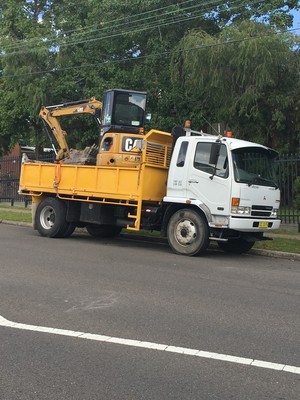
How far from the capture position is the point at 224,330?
5.27 metres

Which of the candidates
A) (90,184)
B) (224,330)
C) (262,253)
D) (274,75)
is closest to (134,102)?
(90,184)

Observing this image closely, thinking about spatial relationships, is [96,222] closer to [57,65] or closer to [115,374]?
[115,374]

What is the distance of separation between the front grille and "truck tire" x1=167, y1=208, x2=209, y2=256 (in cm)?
108

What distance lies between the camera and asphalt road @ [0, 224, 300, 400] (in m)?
3.87

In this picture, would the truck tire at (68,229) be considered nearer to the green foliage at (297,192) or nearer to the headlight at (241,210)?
the headlight at (241,210)

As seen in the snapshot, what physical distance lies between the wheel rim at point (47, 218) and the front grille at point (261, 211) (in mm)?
5614

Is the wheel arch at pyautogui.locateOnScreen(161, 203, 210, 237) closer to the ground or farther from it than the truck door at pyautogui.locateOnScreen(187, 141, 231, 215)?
closer to the ground

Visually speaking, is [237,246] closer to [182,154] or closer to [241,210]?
[241,210]

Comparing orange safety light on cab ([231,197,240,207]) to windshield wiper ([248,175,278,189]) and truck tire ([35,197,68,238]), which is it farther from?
truck tire ([35,197,68,238])

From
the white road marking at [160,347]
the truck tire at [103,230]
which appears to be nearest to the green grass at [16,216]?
the truck tire at [103,230]

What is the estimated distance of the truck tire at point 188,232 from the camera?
1036cm

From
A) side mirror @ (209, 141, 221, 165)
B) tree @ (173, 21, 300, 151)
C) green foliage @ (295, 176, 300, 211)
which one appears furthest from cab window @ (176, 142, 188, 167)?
tree @ (173, 21, 300, 151)

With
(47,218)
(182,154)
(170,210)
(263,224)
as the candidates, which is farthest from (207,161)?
(47,218)

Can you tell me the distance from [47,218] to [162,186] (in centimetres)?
370
